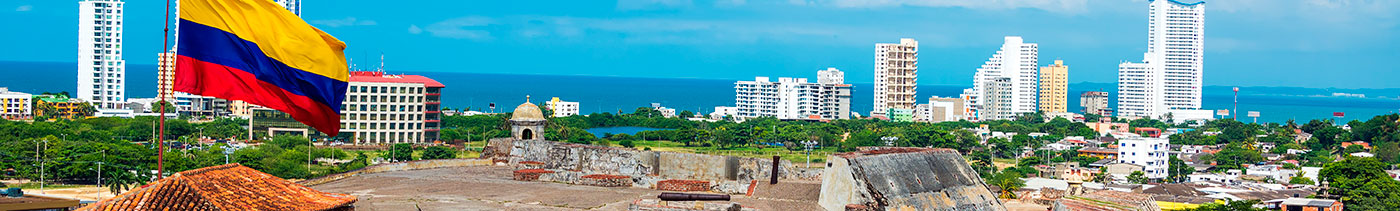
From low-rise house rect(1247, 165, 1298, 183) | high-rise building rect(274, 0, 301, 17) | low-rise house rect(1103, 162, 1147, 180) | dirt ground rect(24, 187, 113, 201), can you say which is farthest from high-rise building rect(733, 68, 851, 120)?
dirt ground rect(24, 187, 113, 201)

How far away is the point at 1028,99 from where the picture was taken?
19238cm

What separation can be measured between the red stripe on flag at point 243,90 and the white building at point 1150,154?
6375 cm

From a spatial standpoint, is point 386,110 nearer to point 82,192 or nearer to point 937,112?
point 82,192

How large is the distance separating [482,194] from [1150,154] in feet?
195

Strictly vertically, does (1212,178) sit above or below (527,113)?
below

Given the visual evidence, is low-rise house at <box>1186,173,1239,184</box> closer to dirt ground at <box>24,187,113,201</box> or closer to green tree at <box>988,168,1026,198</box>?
green tree at <box>988,168,1026,198</box>

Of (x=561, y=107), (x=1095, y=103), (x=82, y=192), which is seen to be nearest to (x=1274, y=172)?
(x=82, y=192)

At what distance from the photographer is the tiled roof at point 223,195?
1126cm

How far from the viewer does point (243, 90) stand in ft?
41.1

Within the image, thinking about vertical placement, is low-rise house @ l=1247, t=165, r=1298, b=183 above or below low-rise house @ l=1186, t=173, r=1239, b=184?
above

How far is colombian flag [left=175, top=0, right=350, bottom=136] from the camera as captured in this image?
39.4ft

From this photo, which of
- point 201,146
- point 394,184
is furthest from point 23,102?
point 394,184

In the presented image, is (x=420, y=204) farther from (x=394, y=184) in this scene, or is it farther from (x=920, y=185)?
(x=920, y=185)

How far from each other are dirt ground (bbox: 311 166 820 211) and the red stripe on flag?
4189 mm
